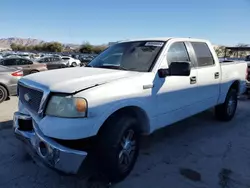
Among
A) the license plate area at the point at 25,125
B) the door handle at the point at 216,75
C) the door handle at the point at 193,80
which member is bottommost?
the license plate area at the point at 25,125

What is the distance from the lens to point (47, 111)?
2.67 meters

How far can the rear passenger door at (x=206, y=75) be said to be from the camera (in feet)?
14.6

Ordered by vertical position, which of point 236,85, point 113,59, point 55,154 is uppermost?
point 113,59

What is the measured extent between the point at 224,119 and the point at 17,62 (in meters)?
11.9

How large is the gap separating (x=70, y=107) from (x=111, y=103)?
0.47 metres

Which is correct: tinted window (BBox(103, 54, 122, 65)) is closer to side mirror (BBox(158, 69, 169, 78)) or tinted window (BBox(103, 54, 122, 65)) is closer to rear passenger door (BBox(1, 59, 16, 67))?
side mirror (BBox(158, 69, 169, 78))

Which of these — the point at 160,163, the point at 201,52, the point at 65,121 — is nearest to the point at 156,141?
the point at 160,163

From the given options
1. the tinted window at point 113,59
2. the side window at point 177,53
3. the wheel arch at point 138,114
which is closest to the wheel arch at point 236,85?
the side window at point 177,53

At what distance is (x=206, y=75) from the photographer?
4555 mm

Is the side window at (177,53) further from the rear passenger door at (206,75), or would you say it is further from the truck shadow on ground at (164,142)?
the truck shadow on ground at (164,142)

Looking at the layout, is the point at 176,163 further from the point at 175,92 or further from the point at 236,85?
the point at 236,85

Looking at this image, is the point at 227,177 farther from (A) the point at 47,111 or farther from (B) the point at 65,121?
(A) the point at 47,111

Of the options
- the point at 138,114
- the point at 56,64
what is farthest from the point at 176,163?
the point at 56,64

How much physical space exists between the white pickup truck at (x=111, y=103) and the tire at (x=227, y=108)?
147 centimetres
